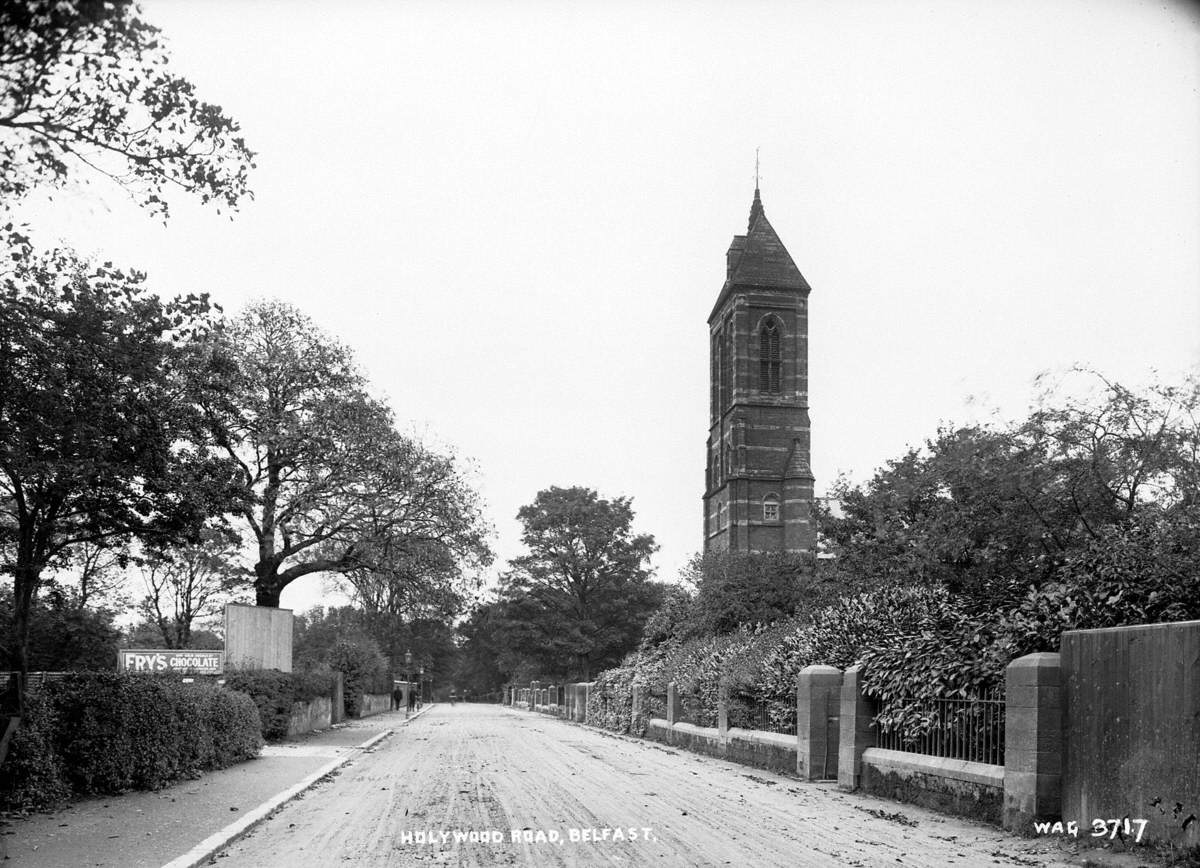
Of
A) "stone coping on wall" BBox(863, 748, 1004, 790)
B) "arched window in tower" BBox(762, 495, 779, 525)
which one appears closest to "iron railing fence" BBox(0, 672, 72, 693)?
"stone coping on wall" BBox(863, 748, 1004, 790)

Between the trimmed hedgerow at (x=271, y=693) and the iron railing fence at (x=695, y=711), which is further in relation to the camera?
the iron railing fence at (x=695, y=711)

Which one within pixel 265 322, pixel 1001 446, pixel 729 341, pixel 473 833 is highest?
pixel 729 341

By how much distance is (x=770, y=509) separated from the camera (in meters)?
71.6

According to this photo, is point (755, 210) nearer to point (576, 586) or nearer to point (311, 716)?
point (576, 586)

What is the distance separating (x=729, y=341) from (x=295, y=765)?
2404 inches

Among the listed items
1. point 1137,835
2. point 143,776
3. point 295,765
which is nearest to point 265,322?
point 295,765

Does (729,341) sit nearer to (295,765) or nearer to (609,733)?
(609,733)

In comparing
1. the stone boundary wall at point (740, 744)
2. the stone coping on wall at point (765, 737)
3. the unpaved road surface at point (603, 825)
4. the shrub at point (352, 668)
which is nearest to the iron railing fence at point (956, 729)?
the unpaved road surface at point (603, 825)

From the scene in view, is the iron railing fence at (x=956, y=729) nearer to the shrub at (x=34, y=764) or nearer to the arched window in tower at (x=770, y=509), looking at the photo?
the shrub at (x=34, y=764)

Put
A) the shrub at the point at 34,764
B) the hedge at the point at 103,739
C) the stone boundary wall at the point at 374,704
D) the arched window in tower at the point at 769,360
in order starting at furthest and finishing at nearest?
the arched window in tower at the point at 769,360
the stone boundary wall at the point at 374,704
the hedge at the point at 103,739
the shrub at the point at 34,764

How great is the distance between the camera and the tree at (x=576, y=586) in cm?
7100

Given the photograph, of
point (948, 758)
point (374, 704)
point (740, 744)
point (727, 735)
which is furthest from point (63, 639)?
point (948, 758)

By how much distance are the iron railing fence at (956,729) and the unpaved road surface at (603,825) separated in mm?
790

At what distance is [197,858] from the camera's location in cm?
879
